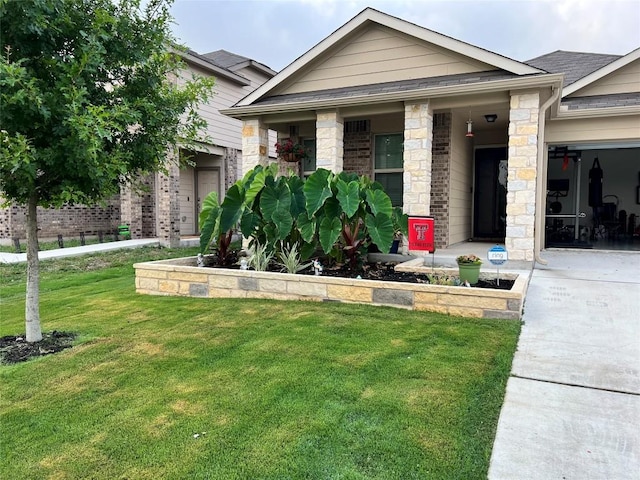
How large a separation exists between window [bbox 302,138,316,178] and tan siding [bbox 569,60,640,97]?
19.1ft

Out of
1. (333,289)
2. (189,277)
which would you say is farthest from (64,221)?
(333,289)

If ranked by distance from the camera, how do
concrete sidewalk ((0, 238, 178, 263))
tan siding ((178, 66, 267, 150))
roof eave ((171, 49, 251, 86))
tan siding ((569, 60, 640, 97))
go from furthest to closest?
tan siding ((178, 66, 267, 150)) < roof eave ((171, 49, 251, 86)) < tan siding ((569, 60, 640, 97)) < concrete sidewalk ((0, 238, 178, 263))

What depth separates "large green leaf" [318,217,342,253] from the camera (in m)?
5.70

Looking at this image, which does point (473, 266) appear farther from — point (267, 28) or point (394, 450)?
point (267, 28)

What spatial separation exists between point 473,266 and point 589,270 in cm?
289

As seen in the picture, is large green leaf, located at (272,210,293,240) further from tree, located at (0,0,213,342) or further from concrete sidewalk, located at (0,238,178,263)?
concrete sidewalk, located at (0,238,178,263)

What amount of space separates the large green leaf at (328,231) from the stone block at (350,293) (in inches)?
23.4

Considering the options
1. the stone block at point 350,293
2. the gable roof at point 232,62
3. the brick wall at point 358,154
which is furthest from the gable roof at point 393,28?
the gable roof at point 232,62

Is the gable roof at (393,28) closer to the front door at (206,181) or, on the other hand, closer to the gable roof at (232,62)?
the front door at (206,181)

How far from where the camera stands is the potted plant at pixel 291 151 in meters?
9.66

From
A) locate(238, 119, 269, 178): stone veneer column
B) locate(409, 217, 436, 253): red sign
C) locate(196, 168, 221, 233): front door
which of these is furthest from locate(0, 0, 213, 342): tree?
locate(196, 168, 221, 233): front door

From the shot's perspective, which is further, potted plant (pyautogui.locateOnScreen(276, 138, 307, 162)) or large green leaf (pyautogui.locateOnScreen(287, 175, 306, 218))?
potted plant (pyautogui.locateOnScreen(276, 138, 307, 162))

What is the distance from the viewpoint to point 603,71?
935 cm

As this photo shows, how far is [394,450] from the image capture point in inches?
88.3
